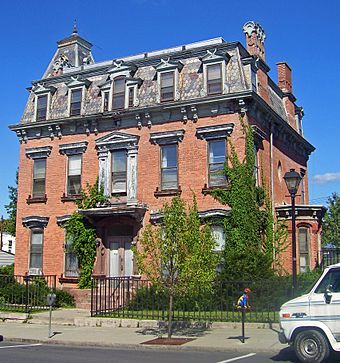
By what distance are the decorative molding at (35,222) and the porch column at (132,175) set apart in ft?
16.2

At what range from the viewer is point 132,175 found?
24312mm

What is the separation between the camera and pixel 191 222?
47.6 ft

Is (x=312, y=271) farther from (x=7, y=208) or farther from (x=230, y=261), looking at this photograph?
(x=7, y=208)

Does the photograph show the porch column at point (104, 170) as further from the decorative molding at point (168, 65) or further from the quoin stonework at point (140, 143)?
the decorative molding at point (168, 65)

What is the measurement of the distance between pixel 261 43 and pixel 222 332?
1726 cm

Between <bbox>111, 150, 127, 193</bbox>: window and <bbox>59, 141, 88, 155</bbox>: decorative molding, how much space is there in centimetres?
176

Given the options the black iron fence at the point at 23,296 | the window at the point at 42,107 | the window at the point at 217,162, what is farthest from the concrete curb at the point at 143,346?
the window at the point at 42,107

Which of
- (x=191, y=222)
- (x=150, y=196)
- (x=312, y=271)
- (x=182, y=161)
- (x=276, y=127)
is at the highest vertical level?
(x=276, y=127)

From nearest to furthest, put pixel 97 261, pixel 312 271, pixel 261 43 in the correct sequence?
1. pixel 312 271
2. pixel 97 261
3. pixel 261 43

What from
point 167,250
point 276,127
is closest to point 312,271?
point 276,127

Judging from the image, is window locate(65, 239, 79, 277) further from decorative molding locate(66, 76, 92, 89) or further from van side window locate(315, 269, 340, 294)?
van side window locate(315, 269, 340, 294)

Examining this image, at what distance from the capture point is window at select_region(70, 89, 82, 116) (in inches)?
1043

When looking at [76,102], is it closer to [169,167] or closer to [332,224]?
[169,167]

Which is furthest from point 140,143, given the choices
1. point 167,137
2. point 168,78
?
point 168,78
